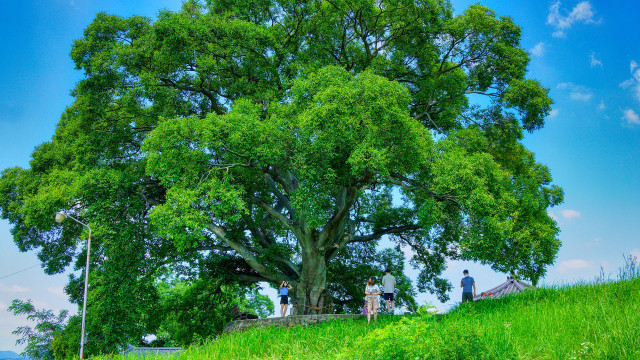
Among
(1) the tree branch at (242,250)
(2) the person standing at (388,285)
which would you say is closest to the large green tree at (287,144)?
(1) the tree branch at (242,250)

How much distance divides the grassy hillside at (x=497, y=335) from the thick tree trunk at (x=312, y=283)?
182 inches

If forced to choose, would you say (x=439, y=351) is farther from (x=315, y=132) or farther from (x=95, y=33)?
(x=95, y=33)

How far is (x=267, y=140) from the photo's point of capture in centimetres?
1518

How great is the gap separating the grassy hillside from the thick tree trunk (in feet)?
15.2

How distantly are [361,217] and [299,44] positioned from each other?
320 inches

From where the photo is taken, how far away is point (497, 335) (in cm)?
915

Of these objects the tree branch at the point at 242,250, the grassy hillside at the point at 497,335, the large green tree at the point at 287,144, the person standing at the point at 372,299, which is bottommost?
the grassy hillside at the point at 497,335

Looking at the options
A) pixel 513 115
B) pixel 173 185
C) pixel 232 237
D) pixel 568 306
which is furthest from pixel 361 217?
pixel 568 306

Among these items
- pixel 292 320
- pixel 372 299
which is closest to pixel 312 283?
pixel 292 320

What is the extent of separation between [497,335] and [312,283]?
33.5 feet

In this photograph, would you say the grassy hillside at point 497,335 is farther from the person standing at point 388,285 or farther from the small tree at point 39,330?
the small tree at point 39,330

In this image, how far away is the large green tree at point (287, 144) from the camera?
1477 centimetres

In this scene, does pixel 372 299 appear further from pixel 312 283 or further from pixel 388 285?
pixel 312 283

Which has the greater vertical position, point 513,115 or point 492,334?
point 513,115
